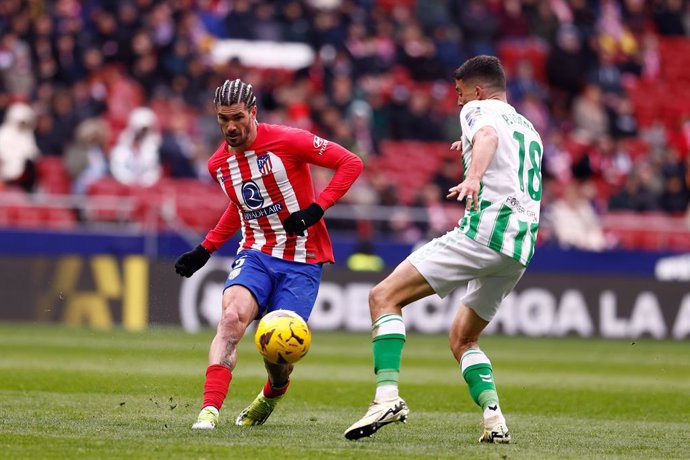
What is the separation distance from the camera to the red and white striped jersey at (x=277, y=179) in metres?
9.02

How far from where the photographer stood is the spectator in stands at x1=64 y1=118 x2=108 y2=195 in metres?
20.6

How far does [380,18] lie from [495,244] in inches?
776

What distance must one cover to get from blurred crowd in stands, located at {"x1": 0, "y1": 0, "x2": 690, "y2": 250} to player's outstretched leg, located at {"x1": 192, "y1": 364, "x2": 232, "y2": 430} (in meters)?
12.6

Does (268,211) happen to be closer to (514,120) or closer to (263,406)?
(263,406)

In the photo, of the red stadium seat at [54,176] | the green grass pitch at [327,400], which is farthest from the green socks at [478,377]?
the red stadium seat at [54,176]

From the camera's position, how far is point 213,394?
827 centimetres

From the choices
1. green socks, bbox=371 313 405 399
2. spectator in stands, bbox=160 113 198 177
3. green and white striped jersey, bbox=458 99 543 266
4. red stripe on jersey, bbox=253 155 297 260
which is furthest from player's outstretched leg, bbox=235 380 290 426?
spectator in stands, bbox=160 113 198 177

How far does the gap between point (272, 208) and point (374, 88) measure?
16382 mm

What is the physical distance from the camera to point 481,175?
7.62 m

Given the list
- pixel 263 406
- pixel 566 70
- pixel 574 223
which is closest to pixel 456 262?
pixel 263 406

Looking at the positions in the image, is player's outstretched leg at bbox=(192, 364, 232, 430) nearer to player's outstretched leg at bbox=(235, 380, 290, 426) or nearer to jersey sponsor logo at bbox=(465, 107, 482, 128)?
player's outstretched leg at bbox=(235, 380, 290, 426)

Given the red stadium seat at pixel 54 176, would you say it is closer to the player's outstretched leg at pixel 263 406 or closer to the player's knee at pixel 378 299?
the player's outstretched leg at pixel 263 406

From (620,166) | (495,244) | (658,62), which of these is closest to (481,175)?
(495,244)

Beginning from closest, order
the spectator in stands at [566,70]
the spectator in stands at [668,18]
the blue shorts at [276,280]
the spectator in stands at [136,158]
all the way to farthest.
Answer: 1. the blue shorts at [276,280]
2. the spectator in stands at [136,158]
3. the spectator in stands at [566,70]
4. the spectator in stands at [668,18]
